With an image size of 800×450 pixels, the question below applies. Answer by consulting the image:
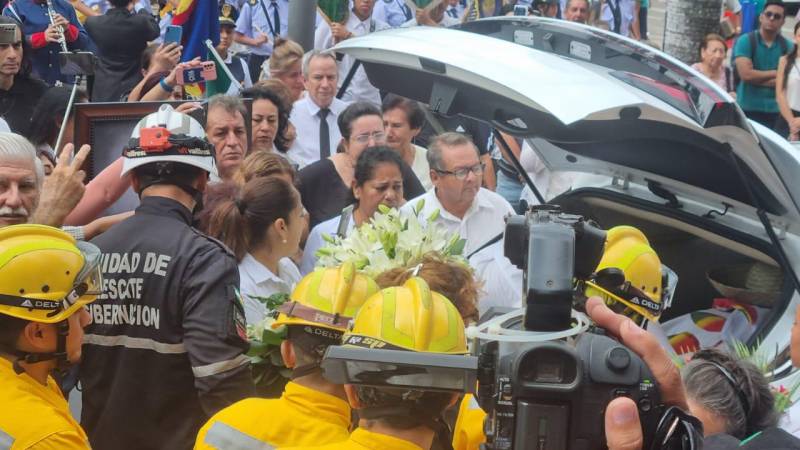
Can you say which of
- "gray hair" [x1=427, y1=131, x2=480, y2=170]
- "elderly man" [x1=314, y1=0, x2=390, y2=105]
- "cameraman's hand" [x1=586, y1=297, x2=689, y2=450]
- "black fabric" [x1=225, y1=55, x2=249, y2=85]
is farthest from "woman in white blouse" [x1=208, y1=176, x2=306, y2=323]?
"black fabric" [x1=225, y1=55, x2=249, y2=85]

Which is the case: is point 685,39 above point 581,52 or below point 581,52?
below

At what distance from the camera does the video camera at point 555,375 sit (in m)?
2.36

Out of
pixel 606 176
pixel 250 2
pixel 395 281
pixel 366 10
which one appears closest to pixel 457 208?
pixel 606 176

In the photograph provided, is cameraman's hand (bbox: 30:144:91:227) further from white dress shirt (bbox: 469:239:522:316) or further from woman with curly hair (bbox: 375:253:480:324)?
white dress shirt (bbox: 469:239:522:316)

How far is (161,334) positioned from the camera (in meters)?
4.15

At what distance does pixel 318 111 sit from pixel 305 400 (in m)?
5.34

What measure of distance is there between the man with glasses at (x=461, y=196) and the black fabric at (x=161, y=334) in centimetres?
239

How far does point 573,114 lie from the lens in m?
4.23

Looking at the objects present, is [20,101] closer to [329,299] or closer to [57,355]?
[57,355]

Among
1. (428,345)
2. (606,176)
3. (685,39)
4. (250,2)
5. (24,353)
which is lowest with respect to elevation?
(685,39)

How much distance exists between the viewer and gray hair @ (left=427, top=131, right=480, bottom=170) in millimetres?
6496

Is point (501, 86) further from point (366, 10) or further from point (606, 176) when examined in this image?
point (366, 10)

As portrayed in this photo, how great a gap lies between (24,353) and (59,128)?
3.09 meters

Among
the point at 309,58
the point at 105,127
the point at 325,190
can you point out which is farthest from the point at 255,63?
the point at 105,127
